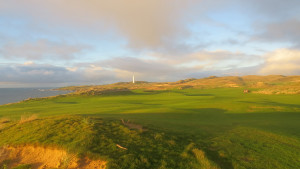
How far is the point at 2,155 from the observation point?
9.84 metres

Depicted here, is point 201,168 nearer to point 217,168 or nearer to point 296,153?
point 217,168

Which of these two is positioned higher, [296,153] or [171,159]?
[171,159]

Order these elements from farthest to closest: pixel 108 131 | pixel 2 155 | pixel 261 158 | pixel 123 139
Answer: pixel 108 131 → pixel 123 139 → pixel 2 155 → pixel 261 158

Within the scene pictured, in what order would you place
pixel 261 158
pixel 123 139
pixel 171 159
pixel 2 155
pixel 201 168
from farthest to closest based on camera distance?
pixel 123 139 < pixel 2 155 < pixel 261 158 < pixel 171 159 < pixel 201 168

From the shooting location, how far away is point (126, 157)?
8188mm

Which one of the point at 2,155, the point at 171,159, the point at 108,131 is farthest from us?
the point at 108,131

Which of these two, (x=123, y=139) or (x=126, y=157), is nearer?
(x=126, y=157)

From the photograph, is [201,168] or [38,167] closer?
[201,168]

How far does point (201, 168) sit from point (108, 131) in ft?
23.4

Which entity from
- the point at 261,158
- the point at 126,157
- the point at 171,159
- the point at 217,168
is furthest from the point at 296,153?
the point at 126,157

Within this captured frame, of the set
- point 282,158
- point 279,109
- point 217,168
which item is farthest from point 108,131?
point 279,109

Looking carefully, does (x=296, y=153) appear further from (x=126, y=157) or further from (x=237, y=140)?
(x=126, y=157)

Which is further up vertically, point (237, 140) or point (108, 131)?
point (108, 131)

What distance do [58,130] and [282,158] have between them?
15425 mm
